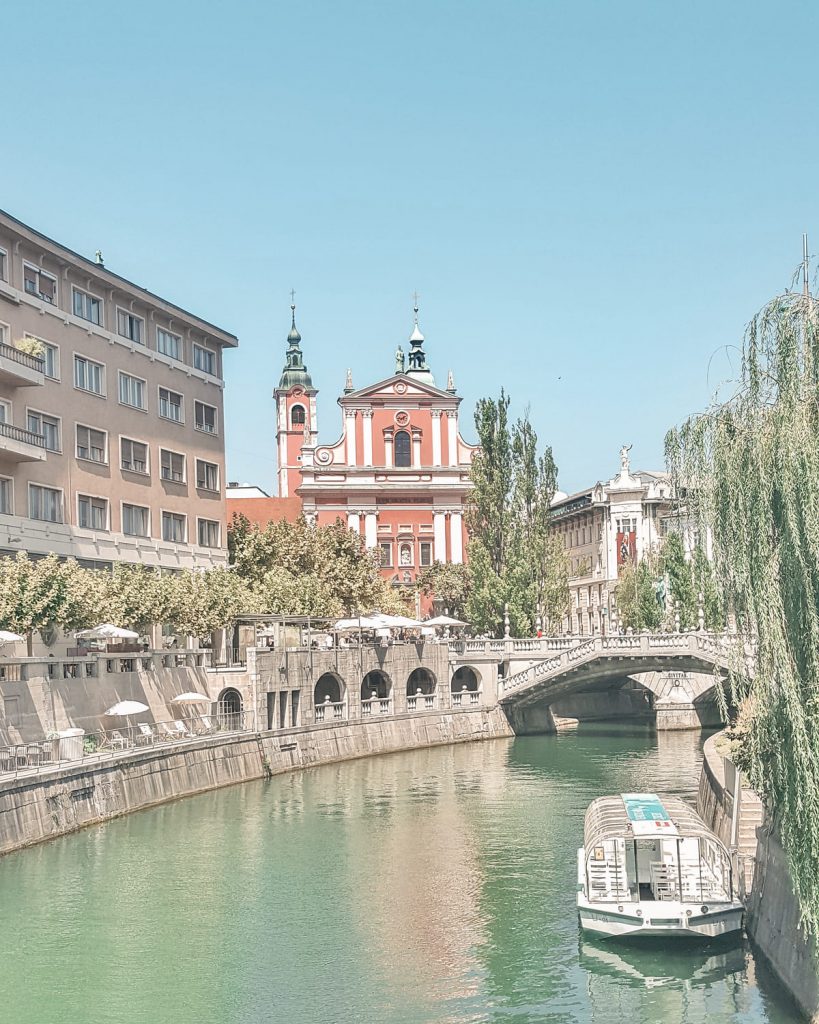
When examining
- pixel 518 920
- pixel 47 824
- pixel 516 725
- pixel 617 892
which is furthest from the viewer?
pixel 516 725

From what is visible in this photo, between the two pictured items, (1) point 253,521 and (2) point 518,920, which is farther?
(1) point 253,521

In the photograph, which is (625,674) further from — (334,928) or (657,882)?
(657,882)

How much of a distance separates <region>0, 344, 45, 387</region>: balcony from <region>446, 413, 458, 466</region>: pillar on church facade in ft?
177

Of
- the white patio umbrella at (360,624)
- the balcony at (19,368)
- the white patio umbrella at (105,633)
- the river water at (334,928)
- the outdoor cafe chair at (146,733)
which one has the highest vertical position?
the balcony at (19,368)

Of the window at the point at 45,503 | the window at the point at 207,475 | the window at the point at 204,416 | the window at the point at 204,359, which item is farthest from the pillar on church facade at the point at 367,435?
the window at the point at 45,503

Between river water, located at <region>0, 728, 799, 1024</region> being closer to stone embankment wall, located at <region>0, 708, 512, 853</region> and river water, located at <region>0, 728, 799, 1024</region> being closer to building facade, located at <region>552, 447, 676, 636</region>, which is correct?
stone embankment wall, located at <region>0, 708, 512, 853</region>

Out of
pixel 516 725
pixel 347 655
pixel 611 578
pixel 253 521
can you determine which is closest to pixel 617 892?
pixel 347 655

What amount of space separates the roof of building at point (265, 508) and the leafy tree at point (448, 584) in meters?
16.9

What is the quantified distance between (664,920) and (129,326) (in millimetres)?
48234

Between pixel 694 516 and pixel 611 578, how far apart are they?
111872mm

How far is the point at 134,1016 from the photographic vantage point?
30328mm

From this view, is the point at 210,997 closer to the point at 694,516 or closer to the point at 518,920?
the point at 518,920

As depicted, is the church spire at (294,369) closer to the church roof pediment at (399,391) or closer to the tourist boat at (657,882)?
the church roof pediment at (399,391)

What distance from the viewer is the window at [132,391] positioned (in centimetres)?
7288
